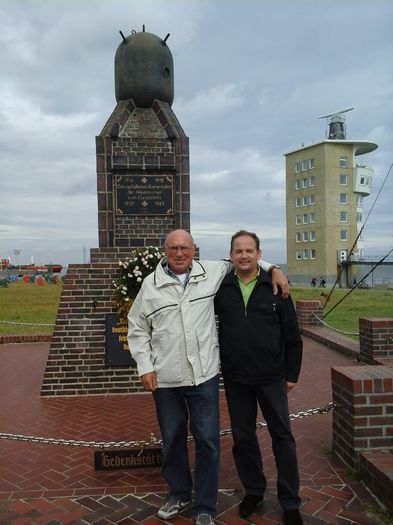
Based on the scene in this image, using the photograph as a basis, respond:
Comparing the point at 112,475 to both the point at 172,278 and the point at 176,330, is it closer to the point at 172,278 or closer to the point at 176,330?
the point at 176,330

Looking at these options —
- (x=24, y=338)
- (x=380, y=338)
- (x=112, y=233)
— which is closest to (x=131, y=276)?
(x=112, y=233)

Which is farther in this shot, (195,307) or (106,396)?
(106,396)

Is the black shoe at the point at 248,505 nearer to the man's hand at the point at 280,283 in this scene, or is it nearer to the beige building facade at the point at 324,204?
the man's hand at the point at 280,283

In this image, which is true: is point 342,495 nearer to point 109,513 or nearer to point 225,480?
point 225,480

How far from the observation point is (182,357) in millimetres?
3039

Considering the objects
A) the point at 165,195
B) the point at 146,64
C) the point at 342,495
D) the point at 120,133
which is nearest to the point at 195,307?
the point at 342,495

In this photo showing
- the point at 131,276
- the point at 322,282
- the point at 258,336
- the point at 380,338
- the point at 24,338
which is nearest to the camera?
the point at 258,336

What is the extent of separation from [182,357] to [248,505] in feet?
Answer: 3.75

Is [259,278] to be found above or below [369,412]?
above

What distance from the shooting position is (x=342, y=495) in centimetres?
346

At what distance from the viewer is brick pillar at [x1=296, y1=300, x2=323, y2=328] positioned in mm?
11656

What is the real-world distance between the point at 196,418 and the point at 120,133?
5.29 metres

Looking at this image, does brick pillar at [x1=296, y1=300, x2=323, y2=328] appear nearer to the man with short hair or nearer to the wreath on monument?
the wreath on monument

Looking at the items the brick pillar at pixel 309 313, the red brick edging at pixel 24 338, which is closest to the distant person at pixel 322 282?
the brick pillar at pixel 309 313
